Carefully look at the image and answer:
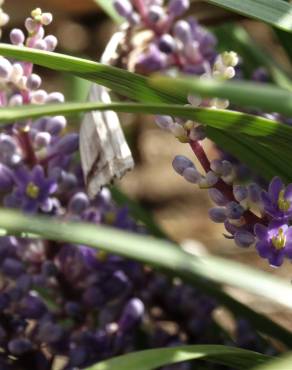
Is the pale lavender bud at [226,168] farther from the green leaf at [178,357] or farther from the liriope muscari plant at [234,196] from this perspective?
the green leaf at [178,357]

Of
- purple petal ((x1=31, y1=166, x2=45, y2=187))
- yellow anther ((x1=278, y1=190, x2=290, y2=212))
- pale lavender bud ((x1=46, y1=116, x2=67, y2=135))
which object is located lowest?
purple petal ((x1=31, y1=166, x2=45, y2=187))

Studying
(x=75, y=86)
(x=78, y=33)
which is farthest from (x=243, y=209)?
(x=78, y=33)

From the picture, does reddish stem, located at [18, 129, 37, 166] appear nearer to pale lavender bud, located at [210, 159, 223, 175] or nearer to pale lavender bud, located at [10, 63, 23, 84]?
pale lavender bud, located at [10, 63, 23, 84]

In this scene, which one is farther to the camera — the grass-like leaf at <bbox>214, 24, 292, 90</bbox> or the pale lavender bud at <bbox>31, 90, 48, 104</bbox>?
the grass-like leaf at <bbox>214, 24, 292, 90</bbox>

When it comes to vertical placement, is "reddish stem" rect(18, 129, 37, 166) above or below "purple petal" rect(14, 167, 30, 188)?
above

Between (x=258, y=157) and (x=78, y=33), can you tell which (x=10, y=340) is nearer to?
(x=258, y=157)

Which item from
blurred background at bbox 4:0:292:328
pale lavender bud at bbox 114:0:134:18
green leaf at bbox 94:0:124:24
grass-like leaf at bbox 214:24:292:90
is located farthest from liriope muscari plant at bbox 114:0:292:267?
blurred background at bbox 4:0:292:328

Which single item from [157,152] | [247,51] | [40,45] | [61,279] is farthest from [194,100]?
[157,152]
